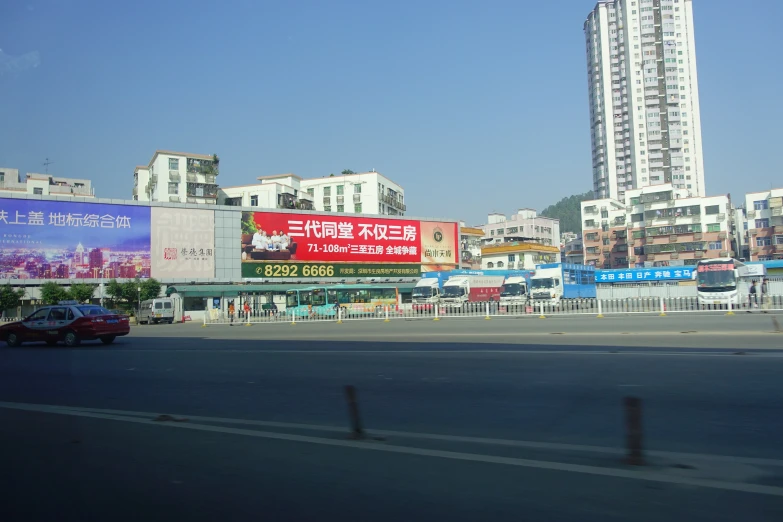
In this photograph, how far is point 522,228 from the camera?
4237 inches

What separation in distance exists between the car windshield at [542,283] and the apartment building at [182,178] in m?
43.9

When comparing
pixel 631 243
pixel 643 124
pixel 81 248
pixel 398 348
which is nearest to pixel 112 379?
pixel 398 348

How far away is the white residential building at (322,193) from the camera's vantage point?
7706 centimetres

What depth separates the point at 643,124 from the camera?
4434 inches

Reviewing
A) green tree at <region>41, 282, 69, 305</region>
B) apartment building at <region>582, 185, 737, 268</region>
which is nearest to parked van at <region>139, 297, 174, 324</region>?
green tree at <region>41, 282, 69, 305</region>

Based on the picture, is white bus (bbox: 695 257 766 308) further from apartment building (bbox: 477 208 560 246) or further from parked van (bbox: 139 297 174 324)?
apartment building (bbox: 477 208 560 246)

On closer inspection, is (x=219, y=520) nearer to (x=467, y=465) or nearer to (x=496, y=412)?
(x=467, y=465)

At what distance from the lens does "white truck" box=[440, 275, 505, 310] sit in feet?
137

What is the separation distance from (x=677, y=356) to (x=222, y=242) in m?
48.9

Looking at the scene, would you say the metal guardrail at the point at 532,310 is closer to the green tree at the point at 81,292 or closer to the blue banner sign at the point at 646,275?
the green tree at the point at 81,292

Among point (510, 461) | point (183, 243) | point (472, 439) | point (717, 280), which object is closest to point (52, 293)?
point (183, 243)

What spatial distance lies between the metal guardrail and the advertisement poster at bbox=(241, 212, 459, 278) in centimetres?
1293

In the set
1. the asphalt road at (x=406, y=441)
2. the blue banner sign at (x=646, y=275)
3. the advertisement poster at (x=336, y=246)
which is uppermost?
the advertisement poster at (x=336, y=246)

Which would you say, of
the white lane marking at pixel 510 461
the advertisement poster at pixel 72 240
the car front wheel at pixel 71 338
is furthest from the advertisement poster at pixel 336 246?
the white lane marking at pixel 510 461
